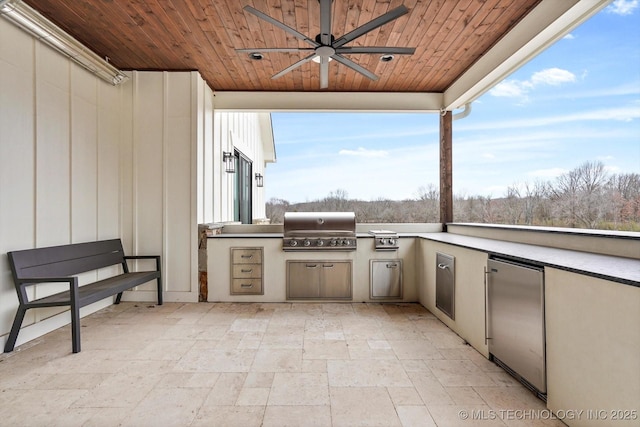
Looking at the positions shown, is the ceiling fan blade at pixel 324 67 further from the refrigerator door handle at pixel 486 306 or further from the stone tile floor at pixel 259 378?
the stone tile floor at pixel 259 378

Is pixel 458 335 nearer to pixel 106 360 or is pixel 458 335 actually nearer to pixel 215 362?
pixel 215 362

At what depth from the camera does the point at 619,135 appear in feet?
7.04

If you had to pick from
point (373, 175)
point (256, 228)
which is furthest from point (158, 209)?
point (373, 175)

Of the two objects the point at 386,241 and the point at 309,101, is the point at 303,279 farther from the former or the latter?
the point at 309,101

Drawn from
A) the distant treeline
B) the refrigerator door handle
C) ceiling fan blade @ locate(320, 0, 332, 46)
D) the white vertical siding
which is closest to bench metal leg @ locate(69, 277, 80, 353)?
the white vertical siding

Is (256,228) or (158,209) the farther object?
(256,228)

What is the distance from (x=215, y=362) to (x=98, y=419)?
779 mm

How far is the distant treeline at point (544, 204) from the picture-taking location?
2238mm

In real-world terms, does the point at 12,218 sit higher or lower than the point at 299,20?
lower

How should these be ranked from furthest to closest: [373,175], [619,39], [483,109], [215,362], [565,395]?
[373,175]
[483,109]
[215,362]
[619,39]
[565,395]

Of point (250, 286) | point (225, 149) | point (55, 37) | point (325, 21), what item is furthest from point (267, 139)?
point (325, 21)

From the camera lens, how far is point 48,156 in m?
2.92

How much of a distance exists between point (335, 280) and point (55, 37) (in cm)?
372

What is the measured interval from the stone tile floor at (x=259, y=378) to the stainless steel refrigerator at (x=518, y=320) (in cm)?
13
